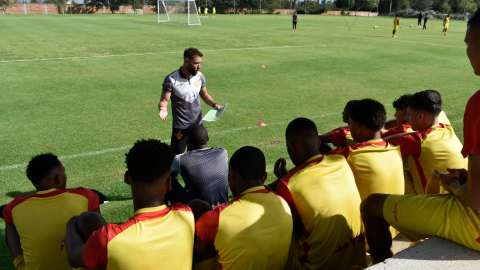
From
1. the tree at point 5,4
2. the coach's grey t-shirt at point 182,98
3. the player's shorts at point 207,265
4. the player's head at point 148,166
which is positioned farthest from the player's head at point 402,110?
the tree at point 5,4

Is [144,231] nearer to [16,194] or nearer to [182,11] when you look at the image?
[16,194]

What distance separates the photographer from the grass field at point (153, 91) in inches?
269

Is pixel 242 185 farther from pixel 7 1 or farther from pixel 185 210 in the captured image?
pixel 7 1

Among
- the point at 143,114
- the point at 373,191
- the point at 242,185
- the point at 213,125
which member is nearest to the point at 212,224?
the point at 242,185

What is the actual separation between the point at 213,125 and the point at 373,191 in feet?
17.6

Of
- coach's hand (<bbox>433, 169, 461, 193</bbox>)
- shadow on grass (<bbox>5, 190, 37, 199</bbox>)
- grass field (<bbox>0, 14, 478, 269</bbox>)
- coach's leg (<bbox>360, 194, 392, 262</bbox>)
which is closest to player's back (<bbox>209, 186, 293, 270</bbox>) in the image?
coach's leg (<bbox>360, 194, 392, 262</bbox>)

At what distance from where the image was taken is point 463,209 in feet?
8.50

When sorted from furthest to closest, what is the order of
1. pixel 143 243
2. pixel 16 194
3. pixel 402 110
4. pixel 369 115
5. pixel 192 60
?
pixel 192 60
pixel 16 194
pixel 402 110
pixel 369 115
pixel 143 243

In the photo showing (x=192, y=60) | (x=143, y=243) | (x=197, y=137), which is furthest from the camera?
(x=192, y=60)

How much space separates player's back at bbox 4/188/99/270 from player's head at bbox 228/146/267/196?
130 cm

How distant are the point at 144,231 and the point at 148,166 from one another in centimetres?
46

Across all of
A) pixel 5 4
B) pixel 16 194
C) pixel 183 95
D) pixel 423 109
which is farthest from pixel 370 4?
pixel 16 194

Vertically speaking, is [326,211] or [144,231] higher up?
[144,231]

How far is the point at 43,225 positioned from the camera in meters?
2.98
